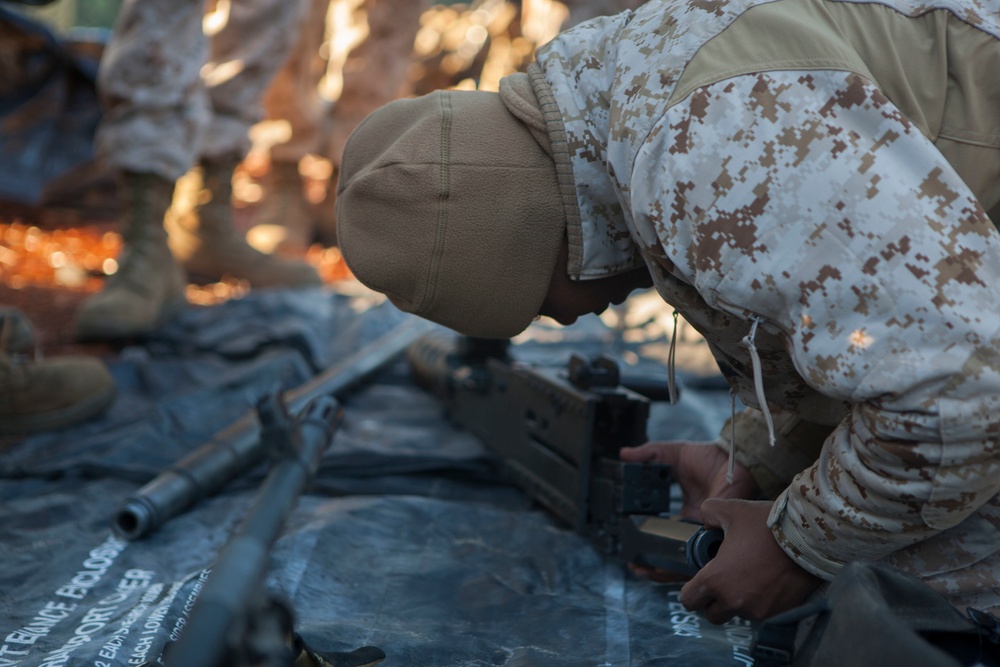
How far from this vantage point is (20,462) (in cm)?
234

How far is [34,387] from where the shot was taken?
254 cm

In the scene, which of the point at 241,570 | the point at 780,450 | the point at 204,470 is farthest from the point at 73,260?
the point at 241,570

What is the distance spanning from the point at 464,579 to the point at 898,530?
83cm

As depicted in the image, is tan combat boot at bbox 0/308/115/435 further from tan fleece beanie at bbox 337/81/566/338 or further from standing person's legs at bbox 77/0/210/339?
tan fleece beanie at bbox 337/81/566/338

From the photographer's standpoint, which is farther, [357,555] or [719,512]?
[357,555]

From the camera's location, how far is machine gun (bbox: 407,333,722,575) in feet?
5.62

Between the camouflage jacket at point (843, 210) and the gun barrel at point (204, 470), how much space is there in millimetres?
749

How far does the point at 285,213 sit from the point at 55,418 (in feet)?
10.3

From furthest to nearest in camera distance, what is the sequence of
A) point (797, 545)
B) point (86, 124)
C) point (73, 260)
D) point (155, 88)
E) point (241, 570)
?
point (86, 124) → point (73, 260) → point (155, 88) → point (797, 545) → point (241, 570)

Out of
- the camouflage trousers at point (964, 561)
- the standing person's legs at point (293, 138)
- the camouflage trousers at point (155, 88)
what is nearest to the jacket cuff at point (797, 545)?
the camouflage trousers at point (964, 561)

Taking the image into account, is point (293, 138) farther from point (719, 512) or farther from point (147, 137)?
point (719, 512)

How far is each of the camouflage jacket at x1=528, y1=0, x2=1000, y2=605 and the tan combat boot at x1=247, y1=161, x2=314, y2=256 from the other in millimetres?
4307

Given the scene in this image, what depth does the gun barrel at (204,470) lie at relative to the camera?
1.92 metres

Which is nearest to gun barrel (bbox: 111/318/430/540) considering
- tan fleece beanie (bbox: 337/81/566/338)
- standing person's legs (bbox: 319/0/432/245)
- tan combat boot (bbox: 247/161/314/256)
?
tan fleece beanie (bbox: 337/81/566/338)
